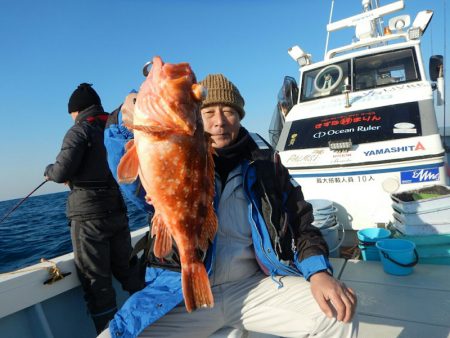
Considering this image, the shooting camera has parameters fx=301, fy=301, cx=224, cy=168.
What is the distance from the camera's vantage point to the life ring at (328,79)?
237 inches

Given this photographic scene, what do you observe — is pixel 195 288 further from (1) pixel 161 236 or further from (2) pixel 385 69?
Result: (2) pixel 385 69

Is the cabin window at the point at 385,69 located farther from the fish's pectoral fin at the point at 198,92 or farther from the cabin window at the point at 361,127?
the fish's pectoral fin at the point at 198,92

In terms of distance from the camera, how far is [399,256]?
3.08 meters

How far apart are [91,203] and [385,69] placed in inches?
226

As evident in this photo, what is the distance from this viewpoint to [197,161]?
5.02ft

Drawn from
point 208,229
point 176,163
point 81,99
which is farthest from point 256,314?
point 81,99

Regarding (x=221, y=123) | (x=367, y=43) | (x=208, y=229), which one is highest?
(x=367, y=43)

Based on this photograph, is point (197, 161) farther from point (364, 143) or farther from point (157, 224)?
point (364, 143)

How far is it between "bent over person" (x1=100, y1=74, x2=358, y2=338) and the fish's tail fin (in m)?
0.28

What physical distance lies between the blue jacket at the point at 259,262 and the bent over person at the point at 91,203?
3.98ft

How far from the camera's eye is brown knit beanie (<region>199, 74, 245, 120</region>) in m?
2.14

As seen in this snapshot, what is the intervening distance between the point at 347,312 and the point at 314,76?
5.65 metres

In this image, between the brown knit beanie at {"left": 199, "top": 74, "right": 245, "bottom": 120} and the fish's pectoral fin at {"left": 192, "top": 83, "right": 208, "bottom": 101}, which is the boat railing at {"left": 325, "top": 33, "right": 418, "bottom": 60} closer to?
the brown knit beanie at {"left": 199, "top": 74, "right": 245, "bottom": 120}

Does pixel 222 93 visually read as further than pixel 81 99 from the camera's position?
No
